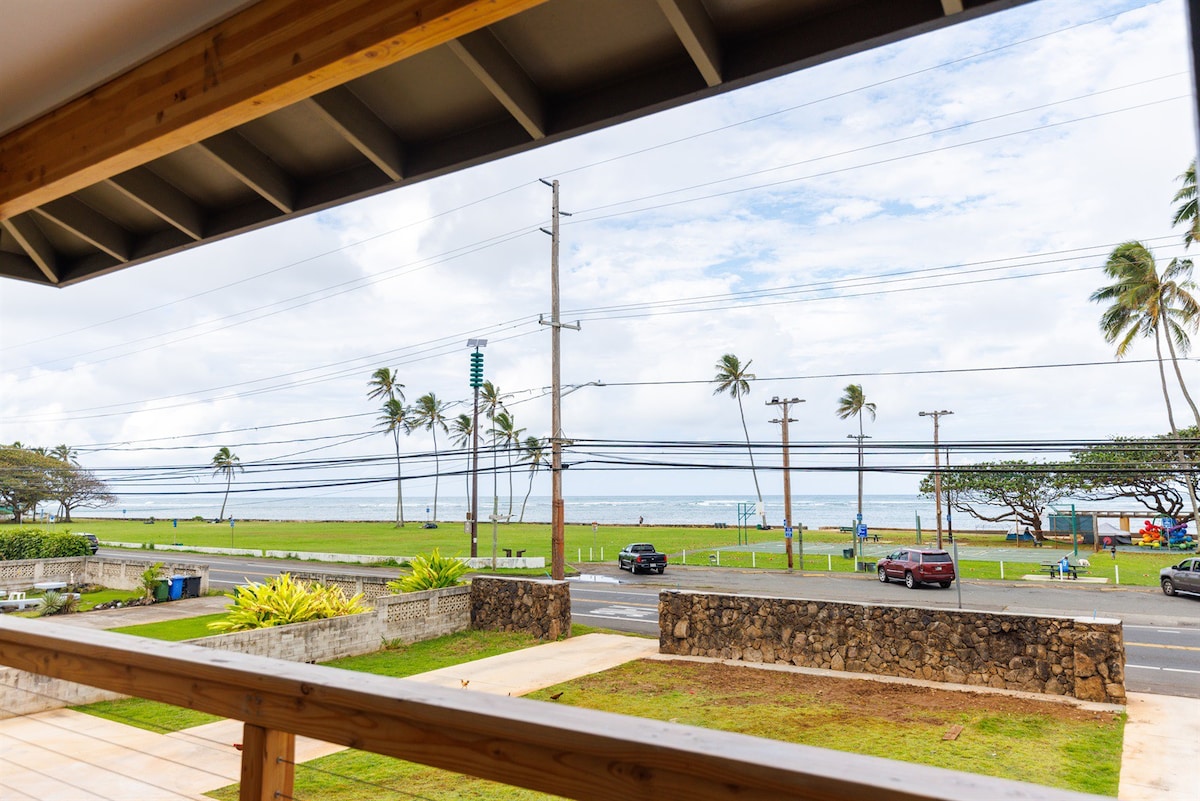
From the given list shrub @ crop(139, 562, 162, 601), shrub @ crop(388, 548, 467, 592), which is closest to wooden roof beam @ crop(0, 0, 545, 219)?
shrub @ crop(388, 548, 467, 592)

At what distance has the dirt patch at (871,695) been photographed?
9.16 m

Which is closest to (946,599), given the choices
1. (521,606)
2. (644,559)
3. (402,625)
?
(644,559)

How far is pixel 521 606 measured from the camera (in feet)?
47.6

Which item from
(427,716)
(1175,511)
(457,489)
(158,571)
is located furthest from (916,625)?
(457,489)

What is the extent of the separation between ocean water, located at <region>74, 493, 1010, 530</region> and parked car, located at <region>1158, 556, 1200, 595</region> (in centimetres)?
2067

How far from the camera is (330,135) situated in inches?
119

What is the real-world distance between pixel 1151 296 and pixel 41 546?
32.4 meters

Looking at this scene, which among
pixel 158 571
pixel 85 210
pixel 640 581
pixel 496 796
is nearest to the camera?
pixel 85 210

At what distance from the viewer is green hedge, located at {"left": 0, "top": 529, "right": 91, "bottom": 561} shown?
23.1 metres

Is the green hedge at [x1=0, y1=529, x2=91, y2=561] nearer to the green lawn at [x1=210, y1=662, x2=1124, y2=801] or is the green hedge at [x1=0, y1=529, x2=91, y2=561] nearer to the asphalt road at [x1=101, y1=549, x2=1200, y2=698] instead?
the asphalt road at [x1=101, y1=549, x2=1200, y2=698]

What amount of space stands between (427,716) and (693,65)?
199 centimetres

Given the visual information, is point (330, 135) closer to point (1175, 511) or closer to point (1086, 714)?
point (1086, 714)

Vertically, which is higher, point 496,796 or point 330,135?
point 330,135

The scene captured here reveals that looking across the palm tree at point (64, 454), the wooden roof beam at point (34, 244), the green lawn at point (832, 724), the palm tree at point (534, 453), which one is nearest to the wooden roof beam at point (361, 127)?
the wooden roof beam at point (34, 244)
